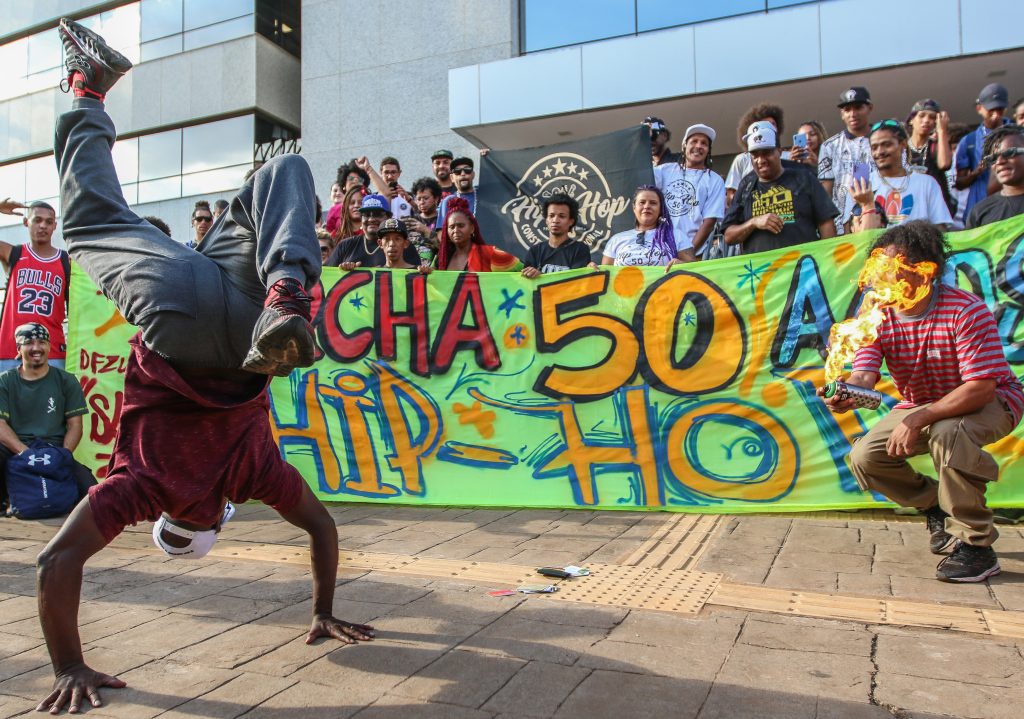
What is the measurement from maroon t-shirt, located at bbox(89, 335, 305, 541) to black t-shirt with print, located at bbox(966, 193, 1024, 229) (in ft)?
Answer: 15.4

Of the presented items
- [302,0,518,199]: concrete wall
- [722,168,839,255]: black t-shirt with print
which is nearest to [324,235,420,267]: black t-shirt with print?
[722,168,839,255]: black t-shirt with print

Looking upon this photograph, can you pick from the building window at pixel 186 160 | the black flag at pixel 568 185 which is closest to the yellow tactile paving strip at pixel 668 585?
the black flag at pixel 568 185

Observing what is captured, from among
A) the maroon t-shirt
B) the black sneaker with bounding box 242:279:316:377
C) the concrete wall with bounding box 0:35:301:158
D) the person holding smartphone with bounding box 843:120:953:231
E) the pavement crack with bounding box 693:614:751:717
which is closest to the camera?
the black sneaker with bounding box 242:279:316:377

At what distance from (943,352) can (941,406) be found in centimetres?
27

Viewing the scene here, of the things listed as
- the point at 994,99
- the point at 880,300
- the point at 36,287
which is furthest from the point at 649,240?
the point at 36,287

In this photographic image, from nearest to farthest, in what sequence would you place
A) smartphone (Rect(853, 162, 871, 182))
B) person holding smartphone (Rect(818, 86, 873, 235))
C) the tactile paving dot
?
the tactile paving dot, smartphone (Rect(853, 162, 871, 182)), person holding smartphone (Rect(818, 86, 873, 235))

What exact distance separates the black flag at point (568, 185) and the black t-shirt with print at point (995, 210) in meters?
2.55

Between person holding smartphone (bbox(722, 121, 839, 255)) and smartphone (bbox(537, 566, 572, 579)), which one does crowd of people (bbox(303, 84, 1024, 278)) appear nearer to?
person holding smartphone (bbox(722, 121, 839, 255))

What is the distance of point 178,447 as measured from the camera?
263 cm

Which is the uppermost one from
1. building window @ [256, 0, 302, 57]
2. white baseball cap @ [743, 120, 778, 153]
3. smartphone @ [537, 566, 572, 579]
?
building window @ [256, 0, 302, 57]

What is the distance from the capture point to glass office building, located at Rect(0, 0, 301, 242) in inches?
657

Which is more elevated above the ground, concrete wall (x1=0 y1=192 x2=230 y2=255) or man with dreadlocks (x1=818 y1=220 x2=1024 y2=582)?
concrete wall (x1=0 y1=192 x2=230 y2=255)

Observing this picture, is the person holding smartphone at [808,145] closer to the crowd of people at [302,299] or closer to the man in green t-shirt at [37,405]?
the crowd of people at [302,299]

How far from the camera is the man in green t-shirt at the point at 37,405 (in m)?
5.80
